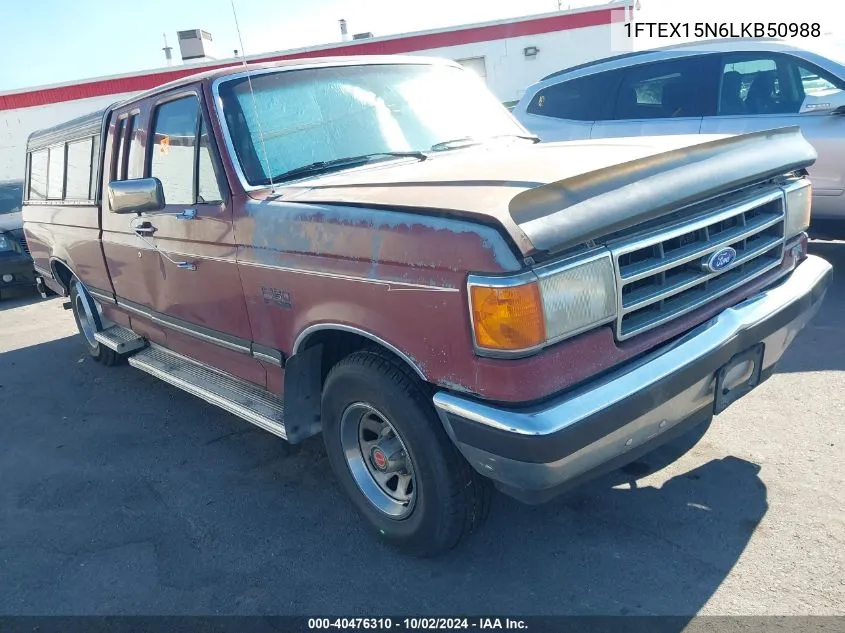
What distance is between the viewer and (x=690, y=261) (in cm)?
257

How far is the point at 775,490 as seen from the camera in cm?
306

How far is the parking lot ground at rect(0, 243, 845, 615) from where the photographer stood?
260cm

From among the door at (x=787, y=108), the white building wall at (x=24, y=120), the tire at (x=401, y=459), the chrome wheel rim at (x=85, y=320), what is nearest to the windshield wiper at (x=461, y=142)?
the tire at (x=401, y=459)

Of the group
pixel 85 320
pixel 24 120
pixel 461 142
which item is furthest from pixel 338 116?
pixel 24 120

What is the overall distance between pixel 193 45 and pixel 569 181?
2125 centimetres

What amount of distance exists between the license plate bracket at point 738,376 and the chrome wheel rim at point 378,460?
4.08 ft

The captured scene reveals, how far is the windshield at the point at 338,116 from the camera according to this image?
3.29m

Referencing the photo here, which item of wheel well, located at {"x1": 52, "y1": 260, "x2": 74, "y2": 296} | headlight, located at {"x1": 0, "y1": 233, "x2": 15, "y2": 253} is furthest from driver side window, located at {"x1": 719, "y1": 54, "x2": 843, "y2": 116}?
headlight, located at {"x1": 0, "y1": 233, "x2": 15, "y2": 253}

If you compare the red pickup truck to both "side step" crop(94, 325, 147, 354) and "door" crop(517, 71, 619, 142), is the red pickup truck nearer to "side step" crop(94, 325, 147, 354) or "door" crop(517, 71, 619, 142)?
"side step" crop(94, 325, 147, 354)

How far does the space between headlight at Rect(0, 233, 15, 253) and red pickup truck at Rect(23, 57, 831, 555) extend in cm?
665

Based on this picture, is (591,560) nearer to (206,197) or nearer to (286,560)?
(286,560)

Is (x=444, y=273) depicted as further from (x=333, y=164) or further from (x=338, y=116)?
(x=338, y=116)

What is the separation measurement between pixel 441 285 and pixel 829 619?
175 centimetres

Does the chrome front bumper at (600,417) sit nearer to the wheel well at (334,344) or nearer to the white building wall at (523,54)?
the wheel well at (334,344)
